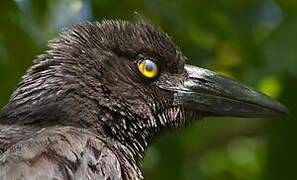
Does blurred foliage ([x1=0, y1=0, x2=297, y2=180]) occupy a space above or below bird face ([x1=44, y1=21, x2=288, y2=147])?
above

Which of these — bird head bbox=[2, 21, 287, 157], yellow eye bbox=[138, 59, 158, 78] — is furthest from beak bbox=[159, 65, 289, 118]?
yellow eye bbox=[138, 59, 158, 78]

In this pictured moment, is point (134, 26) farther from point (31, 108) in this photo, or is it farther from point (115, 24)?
point (31, 108)

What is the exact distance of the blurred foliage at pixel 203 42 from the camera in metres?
5.66

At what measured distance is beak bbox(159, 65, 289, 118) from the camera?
181 inches

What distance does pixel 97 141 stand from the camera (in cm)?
389

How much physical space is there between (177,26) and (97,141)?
8.64 ft

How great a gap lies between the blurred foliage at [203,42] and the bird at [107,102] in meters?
0.84

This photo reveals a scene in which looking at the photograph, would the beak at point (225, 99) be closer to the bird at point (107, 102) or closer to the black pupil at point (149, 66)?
the bird at point (107, 102)

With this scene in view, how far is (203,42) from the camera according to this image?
255 inches

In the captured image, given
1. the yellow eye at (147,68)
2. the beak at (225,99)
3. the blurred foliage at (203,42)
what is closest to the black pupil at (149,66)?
the yellow eye at (147,68)

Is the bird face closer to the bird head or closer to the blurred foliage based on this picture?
the bird head

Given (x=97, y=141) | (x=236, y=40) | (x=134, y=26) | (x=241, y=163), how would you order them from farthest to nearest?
(x=241, y=163) < (x=236, y=40) < (x=134, y=26) < (x=97, y=141)

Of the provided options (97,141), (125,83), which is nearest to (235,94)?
(125,83)

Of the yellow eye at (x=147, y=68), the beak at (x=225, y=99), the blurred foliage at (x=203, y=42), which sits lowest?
the beak at (x=225, y=99)
